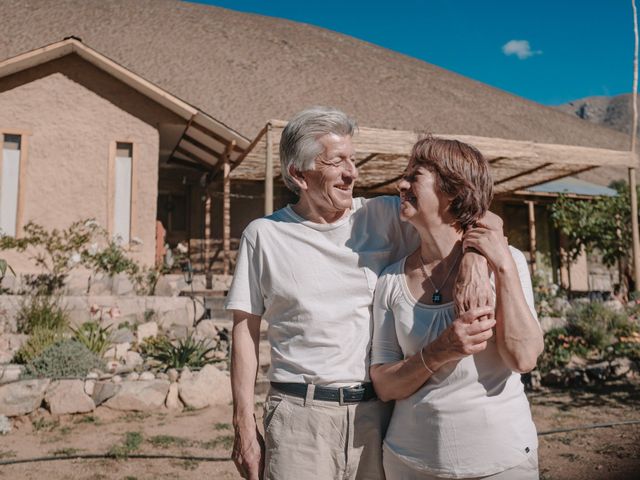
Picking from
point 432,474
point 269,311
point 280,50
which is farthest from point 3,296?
point 280,50

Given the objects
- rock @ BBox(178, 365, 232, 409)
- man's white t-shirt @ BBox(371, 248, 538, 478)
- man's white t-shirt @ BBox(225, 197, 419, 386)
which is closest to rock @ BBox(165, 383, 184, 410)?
rock @ BBox(178, 365, 232, 409)

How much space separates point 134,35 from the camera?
51938mm

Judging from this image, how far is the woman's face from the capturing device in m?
1.70

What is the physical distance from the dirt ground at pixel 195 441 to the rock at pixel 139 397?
0.09m

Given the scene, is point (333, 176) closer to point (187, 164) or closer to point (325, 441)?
point (325, 441)

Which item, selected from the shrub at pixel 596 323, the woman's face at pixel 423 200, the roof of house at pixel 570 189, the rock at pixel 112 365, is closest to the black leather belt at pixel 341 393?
the woman's face at pixel 423 200

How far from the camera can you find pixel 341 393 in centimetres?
177

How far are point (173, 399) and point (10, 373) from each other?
5.60 ft

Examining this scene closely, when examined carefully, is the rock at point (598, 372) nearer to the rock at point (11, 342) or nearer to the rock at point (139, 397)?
the rock at point (139, 397)

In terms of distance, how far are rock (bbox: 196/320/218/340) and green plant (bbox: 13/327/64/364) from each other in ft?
5.90

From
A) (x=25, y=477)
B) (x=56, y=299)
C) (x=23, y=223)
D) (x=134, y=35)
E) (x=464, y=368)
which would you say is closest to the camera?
(x=464, y=368)

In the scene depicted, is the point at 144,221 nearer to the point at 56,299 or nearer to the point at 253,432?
the point at 56,299

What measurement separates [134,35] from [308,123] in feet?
184

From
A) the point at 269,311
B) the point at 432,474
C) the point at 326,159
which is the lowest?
the point at 432,474
